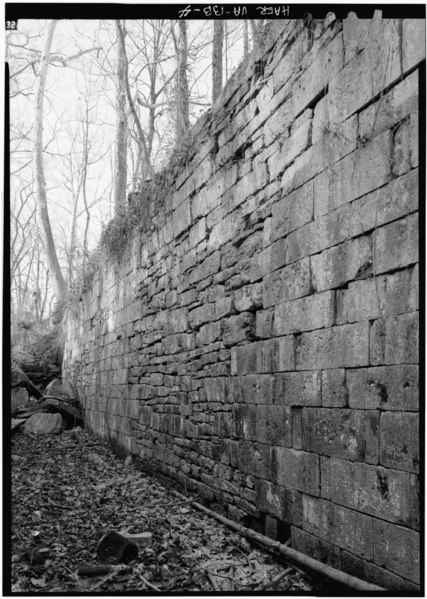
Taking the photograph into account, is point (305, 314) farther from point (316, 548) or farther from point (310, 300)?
point (316, 548)

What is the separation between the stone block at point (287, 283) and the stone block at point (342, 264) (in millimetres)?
103

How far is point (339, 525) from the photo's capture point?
321cm

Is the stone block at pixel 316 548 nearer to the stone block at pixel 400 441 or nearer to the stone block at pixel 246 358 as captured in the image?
the stone block at pixel 400 441

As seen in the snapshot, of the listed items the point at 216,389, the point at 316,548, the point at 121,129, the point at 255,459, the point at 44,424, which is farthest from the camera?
the point at 121,129

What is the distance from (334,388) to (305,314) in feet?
1.88

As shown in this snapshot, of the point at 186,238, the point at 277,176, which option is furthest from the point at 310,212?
the point at 186,238

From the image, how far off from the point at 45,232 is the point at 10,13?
49.3ft

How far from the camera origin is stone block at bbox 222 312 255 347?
14.5ft

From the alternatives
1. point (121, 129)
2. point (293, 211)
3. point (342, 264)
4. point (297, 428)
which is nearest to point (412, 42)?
point (342, 264)

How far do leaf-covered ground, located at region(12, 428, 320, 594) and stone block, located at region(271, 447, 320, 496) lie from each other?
0.52 metres

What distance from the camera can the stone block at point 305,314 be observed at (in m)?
3.40

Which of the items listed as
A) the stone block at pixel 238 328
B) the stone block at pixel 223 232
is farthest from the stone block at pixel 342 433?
the stone block at pixel 223 232

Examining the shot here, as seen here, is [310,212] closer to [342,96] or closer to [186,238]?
[342,96]

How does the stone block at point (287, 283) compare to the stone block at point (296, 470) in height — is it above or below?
above
